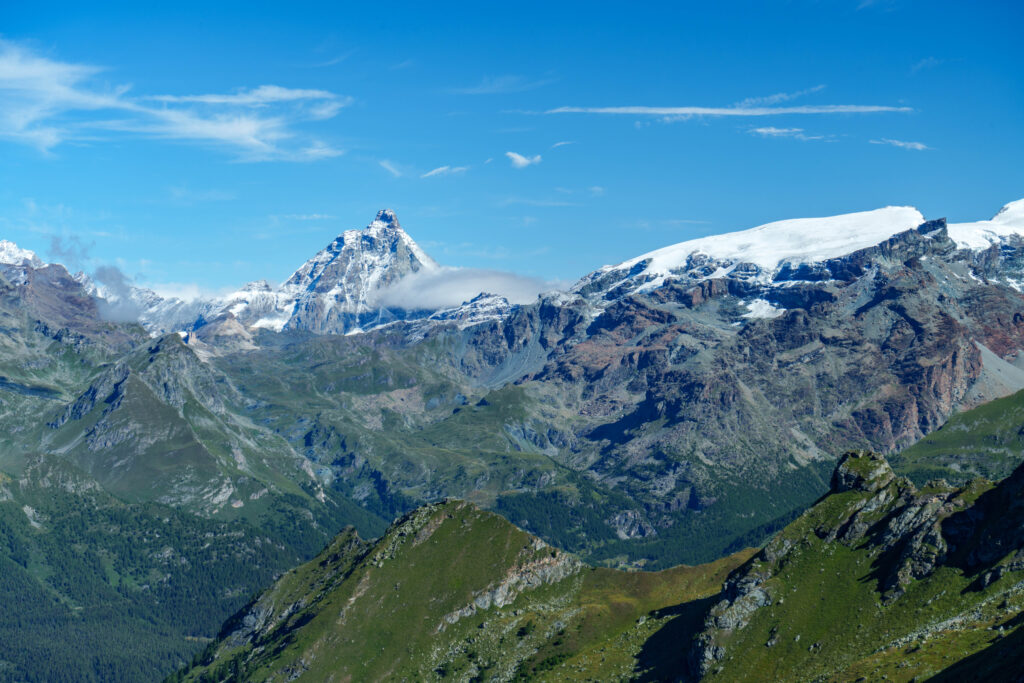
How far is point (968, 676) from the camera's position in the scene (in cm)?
17400

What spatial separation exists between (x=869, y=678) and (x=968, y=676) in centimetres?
2639

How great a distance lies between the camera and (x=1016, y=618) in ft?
643

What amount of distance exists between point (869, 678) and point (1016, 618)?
3002 centimetres

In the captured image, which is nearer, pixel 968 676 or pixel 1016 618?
pixel 968 676

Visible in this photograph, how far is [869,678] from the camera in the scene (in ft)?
648

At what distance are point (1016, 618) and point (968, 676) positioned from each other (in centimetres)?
2929

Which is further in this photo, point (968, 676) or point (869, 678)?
point (869, 678)
